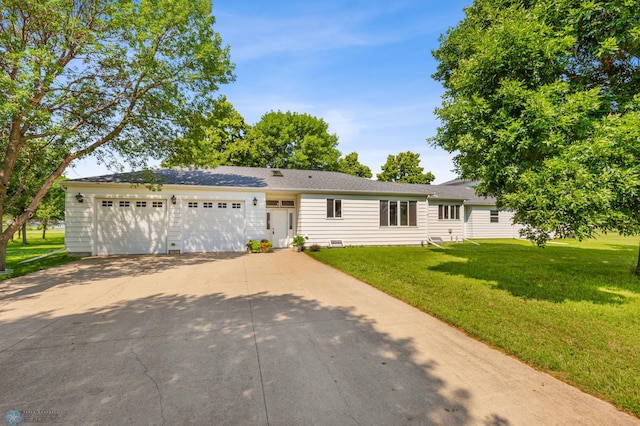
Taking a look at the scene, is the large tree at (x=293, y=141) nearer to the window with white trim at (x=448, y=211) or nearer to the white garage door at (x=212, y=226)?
the window with white trim at (x=448, y=211)

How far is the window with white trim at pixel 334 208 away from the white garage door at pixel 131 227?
25.7ft

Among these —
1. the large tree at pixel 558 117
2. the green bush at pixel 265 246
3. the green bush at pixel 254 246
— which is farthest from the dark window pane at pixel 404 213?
the large tree at pixel 558 117

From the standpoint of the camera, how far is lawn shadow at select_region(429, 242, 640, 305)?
19.1 feet

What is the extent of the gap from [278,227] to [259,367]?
464 inches

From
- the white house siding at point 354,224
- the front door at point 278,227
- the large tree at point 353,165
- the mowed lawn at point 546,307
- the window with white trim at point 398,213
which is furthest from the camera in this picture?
the large tree at point 353,165

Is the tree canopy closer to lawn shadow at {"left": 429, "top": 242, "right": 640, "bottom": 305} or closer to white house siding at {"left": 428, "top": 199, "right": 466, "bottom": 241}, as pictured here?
Answer: white house siding at {"left": 428, "top": 199, "right": 466, "bottom": 241}

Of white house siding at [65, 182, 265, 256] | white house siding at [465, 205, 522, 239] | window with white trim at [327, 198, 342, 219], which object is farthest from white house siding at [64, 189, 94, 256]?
white house siding at [465, 205, 522, 239]

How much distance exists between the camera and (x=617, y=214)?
13.3 feet

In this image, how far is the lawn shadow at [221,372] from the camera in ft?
7.61

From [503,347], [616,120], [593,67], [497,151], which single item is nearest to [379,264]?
[497,151]

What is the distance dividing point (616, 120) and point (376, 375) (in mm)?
5482

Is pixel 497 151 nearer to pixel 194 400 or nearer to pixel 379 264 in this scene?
pixel 379 264

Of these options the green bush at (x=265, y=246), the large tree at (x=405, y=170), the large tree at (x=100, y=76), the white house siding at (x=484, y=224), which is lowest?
the green bush at (x=265, y=246)

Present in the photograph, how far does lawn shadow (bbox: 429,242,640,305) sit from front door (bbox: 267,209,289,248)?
809 cm
